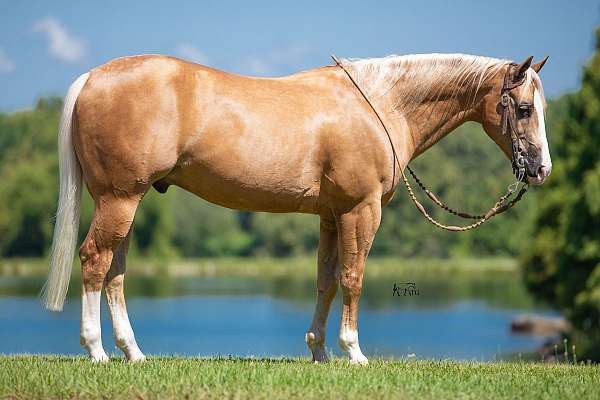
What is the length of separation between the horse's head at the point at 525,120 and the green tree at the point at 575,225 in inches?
595

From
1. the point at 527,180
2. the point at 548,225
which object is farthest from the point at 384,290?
the point at 527,180

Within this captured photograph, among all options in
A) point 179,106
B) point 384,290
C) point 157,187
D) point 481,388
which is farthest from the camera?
point 384,290

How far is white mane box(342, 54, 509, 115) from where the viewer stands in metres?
7.26

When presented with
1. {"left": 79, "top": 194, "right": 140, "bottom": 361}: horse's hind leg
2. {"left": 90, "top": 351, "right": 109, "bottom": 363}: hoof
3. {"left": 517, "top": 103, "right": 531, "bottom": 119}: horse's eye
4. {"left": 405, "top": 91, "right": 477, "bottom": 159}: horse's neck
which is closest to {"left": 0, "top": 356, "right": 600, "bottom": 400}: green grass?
{"left": 90, "top": 351, "right": 109, "bottom": 363}: hoof

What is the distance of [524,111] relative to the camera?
7.09m

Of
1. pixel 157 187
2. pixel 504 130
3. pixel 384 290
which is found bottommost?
pixel 384 290

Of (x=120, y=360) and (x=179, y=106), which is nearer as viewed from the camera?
(x=179, y=106)

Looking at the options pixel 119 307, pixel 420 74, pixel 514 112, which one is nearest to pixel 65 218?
pixel 119 307

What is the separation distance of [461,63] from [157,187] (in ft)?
9.22

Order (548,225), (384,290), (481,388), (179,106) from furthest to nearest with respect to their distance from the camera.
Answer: (384,290), (548,225), (179,106), (481,388)

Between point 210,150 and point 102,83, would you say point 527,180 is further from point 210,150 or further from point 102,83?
point 102,83

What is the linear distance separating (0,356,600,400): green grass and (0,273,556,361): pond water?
31.0 feet

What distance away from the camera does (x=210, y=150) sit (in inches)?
257

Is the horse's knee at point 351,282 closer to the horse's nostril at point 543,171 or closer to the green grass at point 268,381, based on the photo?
the green grass at point 268,381
